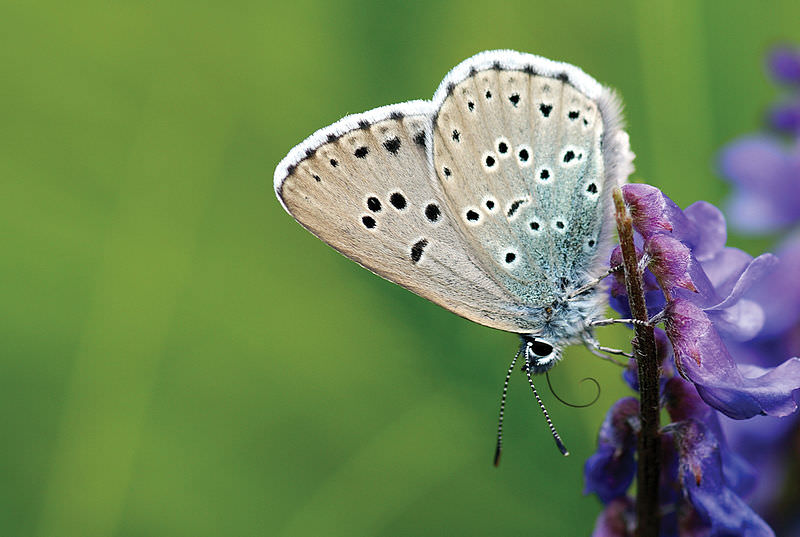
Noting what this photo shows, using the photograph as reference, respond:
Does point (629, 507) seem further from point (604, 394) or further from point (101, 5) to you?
point (101, 5)

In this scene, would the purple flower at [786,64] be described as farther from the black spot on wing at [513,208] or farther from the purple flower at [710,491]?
the purple flower at [710,491]

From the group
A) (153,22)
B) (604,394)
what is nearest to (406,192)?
(604,394)

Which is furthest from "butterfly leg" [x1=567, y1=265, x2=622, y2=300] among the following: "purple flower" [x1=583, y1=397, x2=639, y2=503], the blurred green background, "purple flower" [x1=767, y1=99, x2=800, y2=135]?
"purple flower" [x1=767, y1=99, x2=800, y2=135]

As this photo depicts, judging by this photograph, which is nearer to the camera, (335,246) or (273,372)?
(335,246)

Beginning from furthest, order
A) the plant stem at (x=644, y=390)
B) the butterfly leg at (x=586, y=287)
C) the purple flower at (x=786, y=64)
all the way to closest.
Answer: the purple flower at (x=786, y=64) → the butterfly leg at (x=586, y=287) → the plant stem at (x=644, y=390)

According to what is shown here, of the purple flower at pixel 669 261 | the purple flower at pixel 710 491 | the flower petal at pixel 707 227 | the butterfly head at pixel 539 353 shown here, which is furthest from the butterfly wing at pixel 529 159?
the purple flower at pixel 710 491

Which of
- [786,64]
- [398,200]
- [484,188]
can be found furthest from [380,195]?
[786,64]

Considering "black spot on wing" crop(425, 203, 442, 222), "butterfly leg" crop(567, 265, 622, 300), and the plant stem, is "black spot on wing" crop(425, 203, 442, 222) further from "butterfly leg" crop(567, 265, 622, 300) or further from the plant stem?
the plant stem
